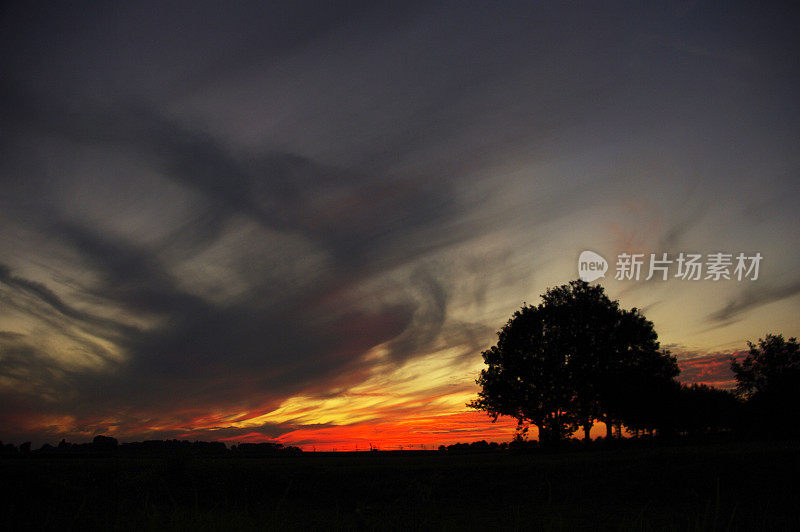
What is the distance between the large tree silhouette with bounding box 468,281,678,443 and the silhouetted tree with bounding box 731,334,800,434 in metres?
38.7

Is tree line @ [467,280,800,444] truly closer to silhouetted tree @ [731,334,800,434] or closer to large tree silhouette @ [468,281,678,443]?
large tree silhouette @ [468,281,678,443]

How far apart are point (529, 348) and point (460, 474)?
93.9 ft

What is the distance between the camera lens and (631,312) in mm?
53781

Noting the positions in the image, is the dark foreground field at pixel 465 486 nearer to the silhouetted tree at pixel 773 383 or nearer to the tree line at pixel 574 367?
the tree line at pixel 574 367

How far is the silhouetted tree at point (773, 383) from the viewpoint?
78500 mm

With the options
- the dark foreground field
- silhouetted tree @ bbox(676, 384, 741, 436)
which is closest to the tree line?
the dark foreground field

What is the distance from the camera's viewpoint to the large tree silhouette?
50.6 meters

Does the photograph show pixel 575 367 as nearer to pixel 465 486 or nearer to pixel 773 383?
pixel 465 486

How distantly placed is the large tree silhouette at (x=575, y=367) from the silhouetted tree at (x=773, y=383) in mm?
38689

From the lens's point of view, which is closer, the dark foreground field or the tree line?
the dark foreground field

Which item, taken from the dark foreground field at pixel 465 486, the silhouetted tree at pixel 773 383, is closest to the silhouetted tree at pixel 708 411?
the silhouetted tree at pixel 773 383

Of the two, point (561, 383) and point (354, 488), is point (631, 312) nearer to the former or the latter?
point (561, 383)

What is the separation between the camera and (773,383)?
82.3 meters

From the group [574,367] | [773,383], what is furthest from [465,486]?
[773,383]
